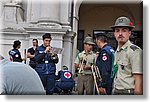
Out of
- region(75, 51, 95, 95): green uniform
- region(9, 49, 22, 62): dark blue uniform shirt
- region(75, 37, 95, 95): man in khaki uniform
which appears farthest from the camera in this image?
region(9, 49, 22, 62): dark blue uniform shirt

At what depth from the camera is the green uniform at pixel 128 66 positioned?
135 inches

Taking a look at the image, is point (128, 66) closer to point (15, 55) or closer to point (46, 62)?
point (46, 62)

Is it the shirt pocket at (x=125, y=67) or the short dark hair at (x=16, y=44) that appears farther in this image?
the short dark hair at (x=16, y=44)

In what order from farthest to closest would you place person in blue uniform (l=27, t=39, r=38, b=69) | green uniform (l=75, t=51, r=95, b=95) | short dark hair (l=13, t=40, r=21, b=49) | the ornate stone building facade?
the ornate stone building facade < short dark hair (l=13, t=40, r=21, b=49) < person in blue uniform (l=27, t=39, r=38, b=69) < green uniform (l=75, t=51, r=95, b=95)

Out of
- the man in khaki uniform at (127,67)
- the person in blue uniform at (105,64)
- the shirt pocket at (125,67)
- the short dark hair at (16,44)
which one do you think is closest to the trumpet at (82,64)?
the person in blue uniform at (105,64)

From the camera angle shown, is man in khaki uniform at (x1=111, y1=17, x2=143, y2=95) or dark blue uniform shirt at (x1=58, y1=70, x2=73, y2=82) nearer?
man in khaki uniform at (x1=111, y1=17, x2=143, y2=95)

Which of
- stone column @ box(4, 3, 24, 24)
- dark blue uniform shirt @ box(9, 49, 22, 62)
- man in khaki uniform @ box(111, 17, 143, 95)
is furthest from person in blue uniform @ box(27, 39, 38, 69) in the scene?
man in khaki uniform @ box(111, 17, 143, 95)

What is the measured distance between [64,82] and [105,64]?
2.68 feet

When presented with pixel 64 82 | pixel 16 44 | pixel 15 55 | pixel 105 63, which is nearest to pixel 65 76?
pixel 64 82

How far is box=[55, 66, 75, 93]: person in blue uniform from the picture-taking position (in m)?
4.37

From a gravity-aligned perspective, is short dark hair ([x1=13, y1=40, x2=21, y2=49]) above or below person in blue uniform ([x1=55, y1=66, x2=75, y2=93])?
above

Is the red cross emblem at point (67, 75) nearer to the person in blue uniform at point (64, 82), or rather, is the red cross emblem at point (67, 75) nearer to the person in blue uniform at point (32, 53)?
the person in blue uniform at point (64, 82)

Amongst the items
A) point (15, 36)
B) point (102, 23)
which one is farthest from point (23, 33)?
point (102, 23)

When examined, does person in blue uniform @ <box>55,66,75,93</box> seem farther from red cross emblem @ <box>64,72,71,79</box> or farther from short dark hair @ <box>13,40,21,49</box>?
short dark hair @ <box>13,40,21,49</box>
